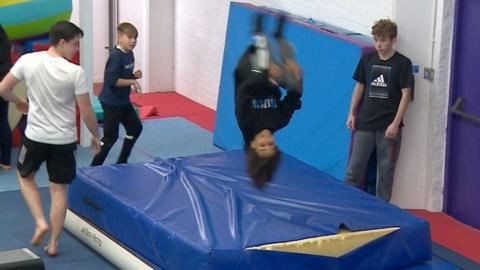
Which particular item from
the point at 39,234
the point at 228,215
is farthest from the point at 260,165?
the point at 39,234

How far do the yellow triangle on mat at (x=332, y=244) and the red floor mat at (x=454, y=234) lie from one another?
1102 mm

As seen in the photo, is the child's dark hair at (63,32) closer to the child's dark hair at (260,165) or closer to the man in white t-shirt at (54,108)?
the man in white t-shirt at (54,108)

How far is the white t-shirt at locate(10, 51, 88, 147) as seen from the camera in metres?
6.19

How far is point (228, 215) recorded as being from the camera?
6309 mm

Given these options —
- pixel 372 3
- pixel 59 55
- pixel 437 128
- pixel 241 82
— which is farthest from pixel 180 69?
pixel 241 82

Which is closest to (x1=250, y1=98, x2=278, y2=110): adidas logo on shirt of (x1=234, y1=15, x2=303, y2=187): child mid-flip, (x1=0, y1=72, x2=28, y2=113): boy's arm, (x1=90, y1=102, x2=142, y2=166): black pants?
(x1=234, y1=15, x2=303, y2=187): child mid-flip

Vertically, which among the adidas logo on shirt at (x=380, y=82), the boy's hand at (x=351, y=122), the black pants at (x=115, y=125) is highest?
the adidas logo on shirt at (x=380, y=82)

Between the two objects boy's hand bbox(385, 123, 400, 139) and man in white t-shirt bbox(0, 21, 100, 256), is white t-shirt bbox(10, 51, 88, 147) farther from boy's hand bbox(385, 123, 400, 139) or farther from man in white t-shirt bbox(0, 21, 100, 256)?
boy's hand bbox(385, 123, 400, 139)

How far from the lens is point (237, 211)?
638cm

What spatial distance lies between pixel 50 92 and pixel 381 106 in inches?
111

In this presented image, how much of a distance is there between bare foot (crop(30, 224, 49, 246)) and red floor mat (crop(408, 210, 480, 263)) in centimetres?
309

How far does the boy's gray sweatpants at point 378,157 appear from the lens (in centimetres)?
765

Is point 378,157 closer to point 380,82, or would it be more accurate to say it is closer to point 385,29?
point 380,82

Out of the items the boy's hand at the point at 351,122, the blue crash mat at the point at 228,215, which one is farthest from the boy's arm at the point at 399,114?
the blue crash mat at the point at 228,215
